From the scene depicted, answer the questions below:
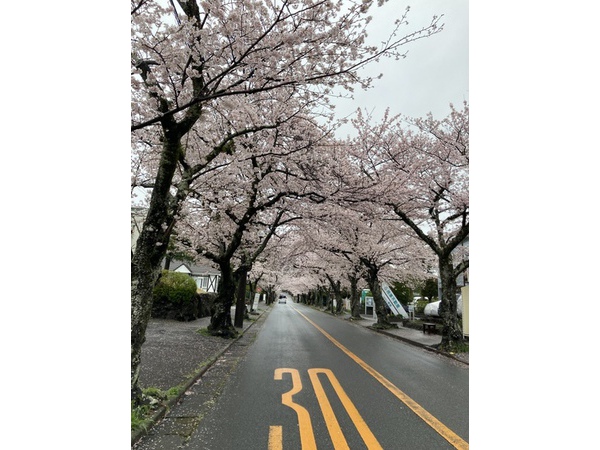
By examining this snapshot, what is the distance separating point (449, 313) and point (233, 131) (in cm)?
943

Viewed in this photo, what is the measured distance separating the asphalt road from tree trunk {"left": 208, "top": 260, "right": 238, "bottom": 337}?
4552 mm

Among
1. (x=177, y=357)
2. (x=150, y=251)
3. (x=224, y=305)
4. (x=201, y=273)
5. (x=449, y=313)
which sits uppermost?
(x=201, y=273)

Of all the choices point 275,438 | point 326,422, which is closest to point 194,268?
point 326,422

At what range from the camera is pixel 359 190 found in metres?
10.9

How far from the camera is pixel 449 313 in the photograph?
1267cm

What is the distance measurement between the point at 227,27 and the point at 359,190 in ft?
22.6

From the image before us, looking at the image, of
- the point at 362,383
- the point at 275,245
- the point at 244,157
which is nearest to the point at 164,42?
the point at 244,157

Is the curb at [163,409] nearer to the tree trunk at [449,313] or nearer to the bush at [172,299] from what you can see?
the tree trunk at [449,313]

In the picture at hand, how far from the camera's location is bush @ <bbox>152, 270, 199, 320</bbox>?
19.1m

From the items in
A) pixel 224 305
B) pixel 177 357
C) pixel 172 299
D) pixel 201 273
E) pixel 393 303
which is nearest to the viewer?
pixel 177 357

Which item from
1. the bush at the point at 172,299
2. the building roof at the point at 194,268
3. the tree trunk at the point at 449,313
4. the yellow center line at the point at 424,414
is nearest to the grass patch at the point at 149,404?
the yellow center line at the point at 424,414

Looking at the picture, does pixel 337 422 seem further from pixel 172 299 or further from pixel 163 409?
pixel 172 299

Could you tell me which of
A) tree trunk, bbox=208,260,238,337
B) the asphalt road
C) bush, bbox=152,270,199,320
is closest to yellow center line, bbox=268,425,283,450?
the asphalt road

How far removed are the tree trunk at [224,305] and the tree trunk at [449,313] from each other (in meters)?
7.80
